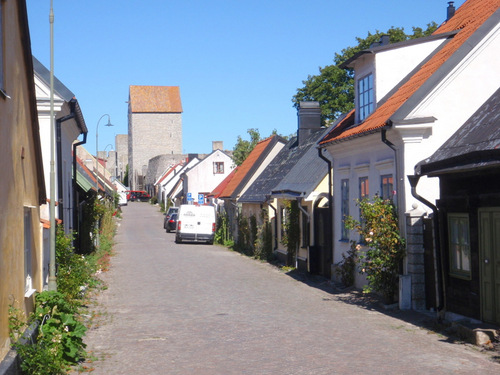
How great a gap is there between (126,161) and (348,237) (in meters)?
129

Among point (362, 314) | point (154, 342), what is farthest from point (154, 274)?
point (154, 342)

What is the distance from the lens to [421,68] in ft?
59.2

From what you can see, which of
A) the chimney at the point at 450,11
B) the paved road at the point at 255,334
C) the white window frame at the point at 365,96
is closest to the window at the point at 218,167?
the paved road at the point at 255,334

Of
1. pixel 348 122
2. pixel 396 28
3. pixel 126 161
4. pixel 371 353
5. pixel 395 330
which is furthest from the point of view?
pixel 126 161

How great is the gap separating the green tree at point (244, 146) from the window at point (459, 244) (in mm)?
42646

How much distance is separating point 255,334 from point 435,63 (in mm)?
8145

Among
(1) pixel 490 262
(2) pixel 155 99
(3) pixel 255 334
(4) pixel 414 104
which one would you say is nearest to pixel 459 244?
(1) pixel 490 262

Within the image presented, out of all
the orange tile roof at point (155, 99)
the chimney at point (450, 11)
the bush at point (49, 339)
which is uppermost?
the orange tile roof at point (155, 99)

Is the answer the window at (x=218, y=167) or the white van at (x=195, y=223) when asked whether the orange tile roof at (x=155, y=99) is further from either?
the white van at (x=195, y=223)

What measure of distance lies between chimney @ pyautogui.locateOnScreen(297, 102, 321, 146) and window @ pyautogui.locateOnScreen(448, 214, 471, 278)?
18854 mm

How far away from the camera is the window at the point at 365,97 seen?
19.1 metres

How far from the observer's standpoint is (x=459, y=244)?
13.3 m

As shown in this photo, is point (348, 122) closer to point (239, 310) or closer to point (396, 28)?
point (239, 310)

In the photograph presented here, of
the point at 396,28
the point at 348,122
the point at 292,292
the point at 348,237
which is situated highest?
the point at 396,28
